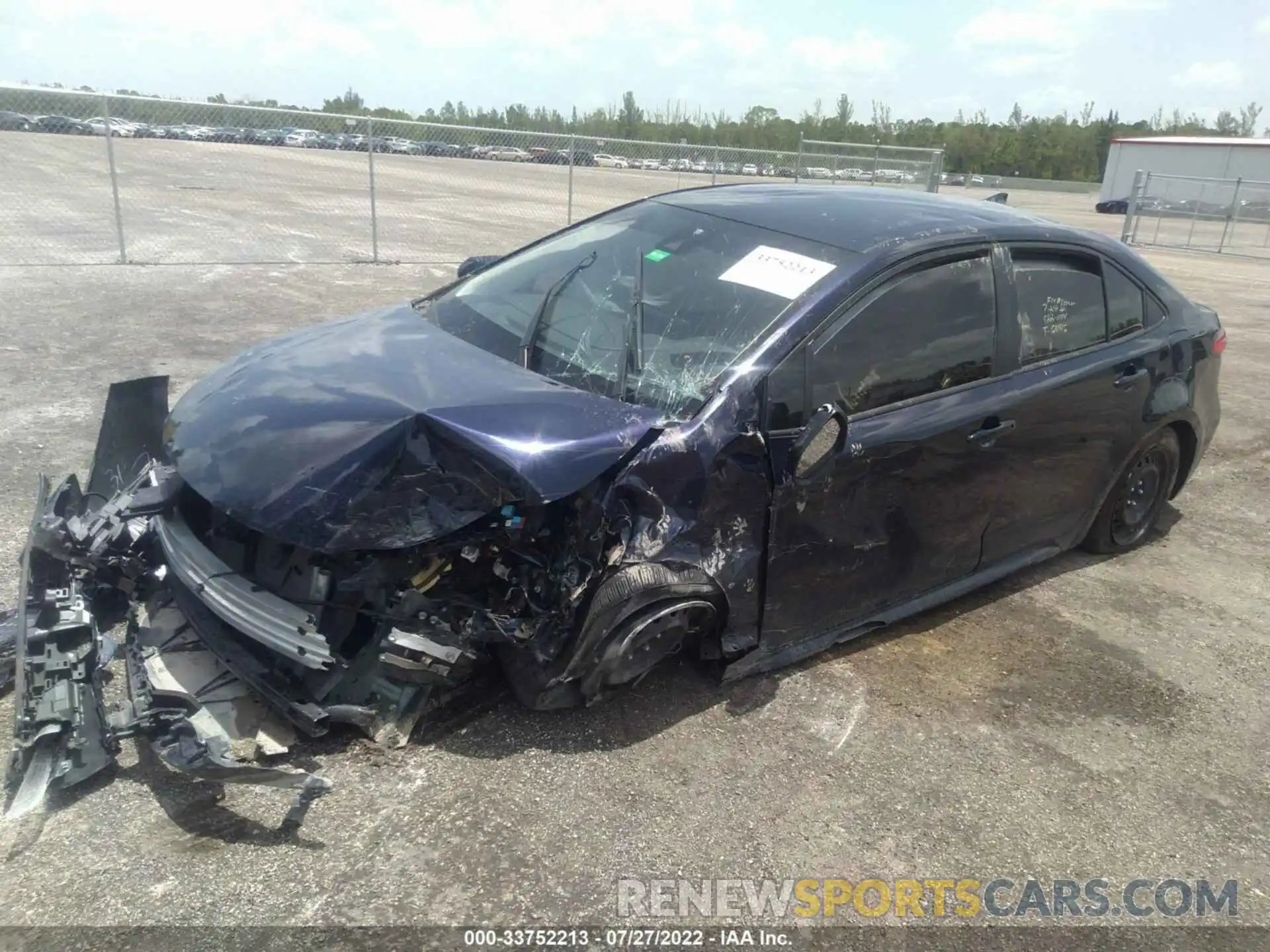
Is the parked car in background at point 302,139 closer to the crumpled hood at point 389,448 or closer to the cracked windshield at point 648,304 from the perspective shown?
the cracked windshield at point 648,304

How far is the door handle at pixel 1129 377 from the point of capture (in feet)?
13.6

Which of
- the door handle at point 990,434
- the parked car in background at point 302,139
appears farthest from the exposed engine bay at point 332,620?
the parked car in background at point 302,139

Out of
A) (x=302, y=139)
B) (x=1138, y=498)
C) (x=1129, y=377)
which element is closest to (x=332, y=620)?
(x=1129, y=377)

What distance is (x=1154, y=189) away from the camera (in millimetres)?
36656

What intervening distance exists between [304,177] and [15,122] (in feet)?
14.3

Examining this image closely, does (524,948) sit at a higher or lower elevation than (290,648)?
lower

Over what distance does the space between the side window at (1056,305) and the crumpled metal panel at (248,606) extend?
9.58 feet

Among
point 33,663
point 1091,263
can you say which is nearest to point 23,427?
point 33,663

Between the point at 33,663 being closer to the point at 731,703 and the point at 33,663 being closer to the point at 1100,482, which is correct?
the point at 731,703

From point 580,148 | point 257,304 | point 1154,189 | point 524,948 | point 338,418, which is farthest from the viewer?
point 1154,189

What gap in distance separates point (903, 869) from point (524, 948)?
112 centimetres

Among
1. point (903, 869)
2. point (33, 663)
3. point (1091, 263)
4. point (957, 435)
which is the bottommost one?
point (903, 869)

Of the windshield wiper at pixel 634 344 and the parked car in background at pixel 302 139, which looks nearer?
the windshield wiper at pixel 634 344

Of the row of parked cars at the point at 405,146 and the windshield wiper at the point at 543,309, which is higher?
the row of parked cars at the point at 405,146
